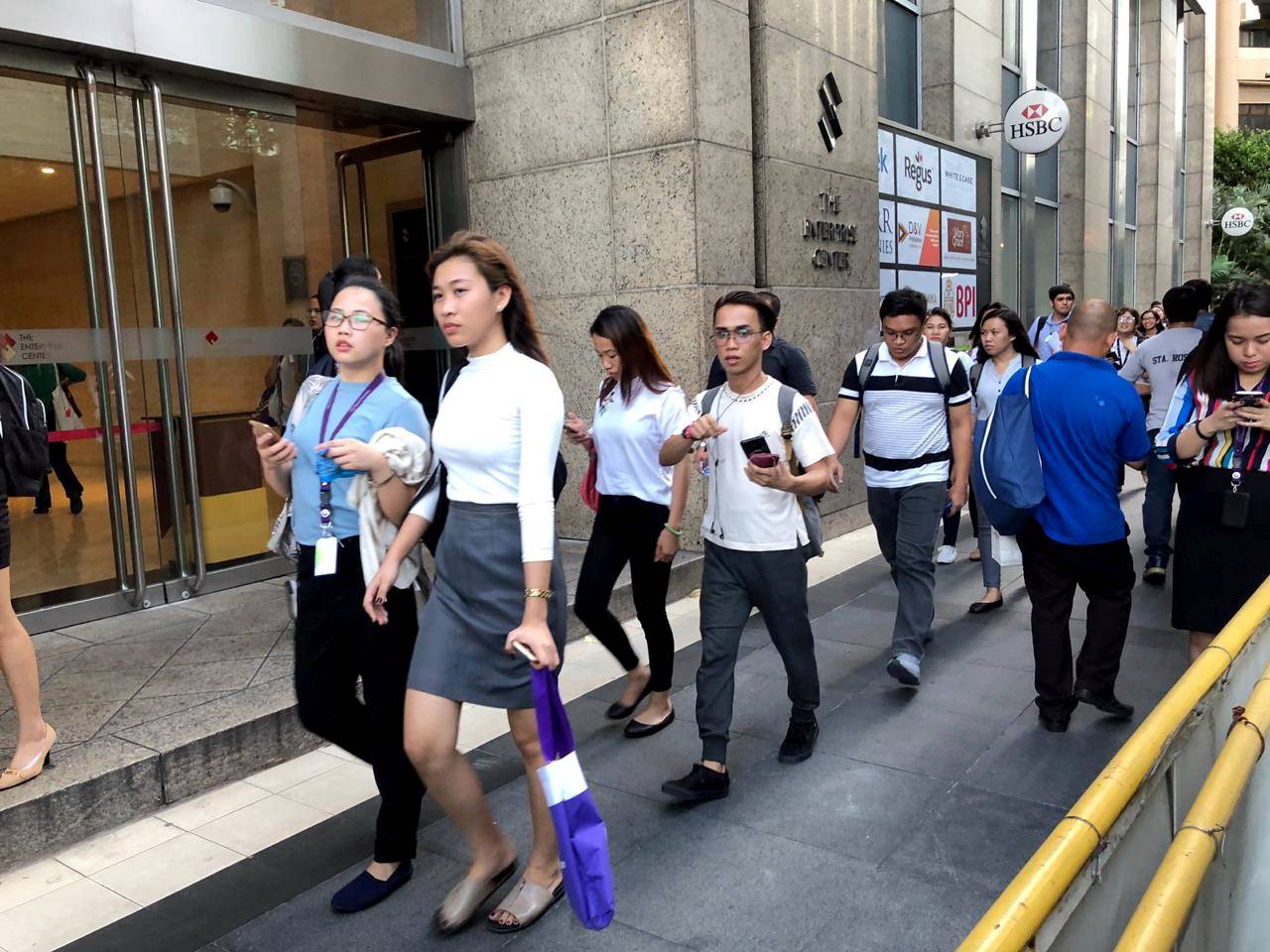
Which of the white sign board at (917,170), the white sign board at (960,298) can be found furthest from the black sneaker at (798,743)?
the white sign board at (960,298)

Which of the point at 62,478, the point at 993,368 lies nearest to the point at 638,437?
the point at 993,368

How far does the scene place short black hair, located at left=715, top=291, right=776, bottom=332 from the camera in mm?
3785

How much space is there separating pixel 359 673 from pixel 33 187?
14.4 ft

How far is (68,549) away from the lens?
612 cm

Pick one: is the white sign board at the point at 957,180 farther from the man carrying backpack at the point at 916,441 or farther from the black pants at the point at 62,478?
the black pants at the point at 62,478

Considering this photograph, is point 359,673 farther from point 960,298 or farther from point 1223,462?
point 960,298

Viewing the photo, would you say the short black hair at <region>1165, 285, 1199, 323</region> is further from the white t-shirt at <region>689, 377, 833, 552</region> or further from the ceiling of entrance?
the ceiling of entrance

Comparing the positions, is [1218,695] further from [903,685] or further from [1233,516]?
[903,685]

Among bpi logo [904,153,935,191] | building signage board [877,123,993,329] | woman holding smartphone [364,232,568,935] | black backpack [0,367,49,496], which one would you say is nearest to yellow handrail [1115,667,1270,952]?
woman holding smartphone [364,232,568,935]

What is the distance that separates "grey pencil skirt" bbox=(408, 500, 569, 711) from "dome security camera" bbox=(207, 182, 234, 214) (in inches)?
191

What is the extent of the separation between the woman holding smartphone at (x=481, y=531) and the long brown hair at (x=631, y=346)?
1253 mm

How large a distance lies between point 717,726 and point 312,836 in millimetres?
1493

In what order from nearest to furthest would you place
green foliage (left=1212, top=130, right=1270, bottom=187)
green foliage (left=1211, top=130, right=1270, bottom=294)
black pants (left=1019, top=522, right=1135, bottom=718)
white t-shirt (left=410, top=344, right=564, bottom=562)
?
white t-shirt (left=410, top=344, right=564, bottom=562)
black pants (left=1019, top=522, right=1135, bottom=718)
green foliage (left=1211, top=130, right=1270, bottom=294)
green foliage (left=1212, top=130, right=1270, bottom=187)

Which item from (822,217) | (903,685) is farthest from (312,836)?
(822,217)
